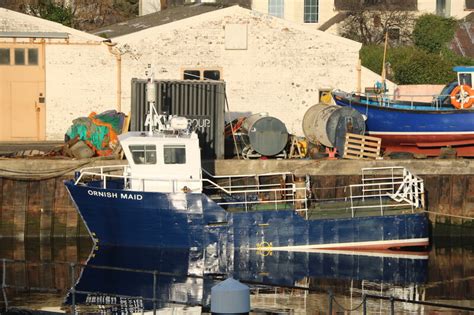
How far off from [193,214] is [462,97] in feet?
35.7

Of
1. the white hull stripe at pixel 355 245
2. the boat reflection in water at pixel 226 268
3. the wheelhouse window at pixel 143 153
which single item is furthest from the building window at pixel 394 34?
the wheelhouse window at pixel 143 153

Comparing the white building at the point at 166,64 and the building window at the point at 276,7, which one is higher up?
the building window at the point at 276,7

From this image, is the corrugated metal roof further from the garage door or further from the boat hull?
the boat hull

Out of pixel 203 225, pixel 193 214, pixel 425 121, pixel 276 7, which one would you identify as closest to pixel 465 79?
pixel 425 121

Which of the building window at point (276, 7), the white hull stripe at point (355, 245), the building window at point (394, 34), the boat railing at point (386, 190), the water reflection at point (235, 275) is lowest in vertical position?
the water reflection at point (235, 275)

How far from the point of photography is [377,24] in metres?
58.9

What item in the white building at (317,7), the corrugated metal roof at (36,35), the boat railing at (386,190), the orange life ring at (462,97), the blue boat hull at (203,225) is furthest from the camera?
the white building at (317,7)

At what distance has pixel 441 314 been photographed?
27.0 m

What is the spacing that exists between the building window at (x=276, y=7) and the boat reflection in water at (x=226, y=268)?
24779mm

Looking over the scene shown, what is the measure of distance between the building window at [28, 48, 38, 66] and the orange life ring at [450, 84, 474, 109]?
13305 mm

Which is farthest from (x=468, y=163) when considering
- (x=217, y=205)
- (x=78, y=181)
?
(x=78, y=181)

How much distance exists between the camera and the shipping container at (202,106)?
38719 mm

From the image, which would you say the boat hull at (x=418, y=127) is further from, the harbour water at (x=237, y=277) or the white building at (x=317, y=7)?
the white building at (x=317, y=7)

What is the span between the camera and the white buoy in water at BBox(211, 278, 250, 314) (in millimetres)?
19953
